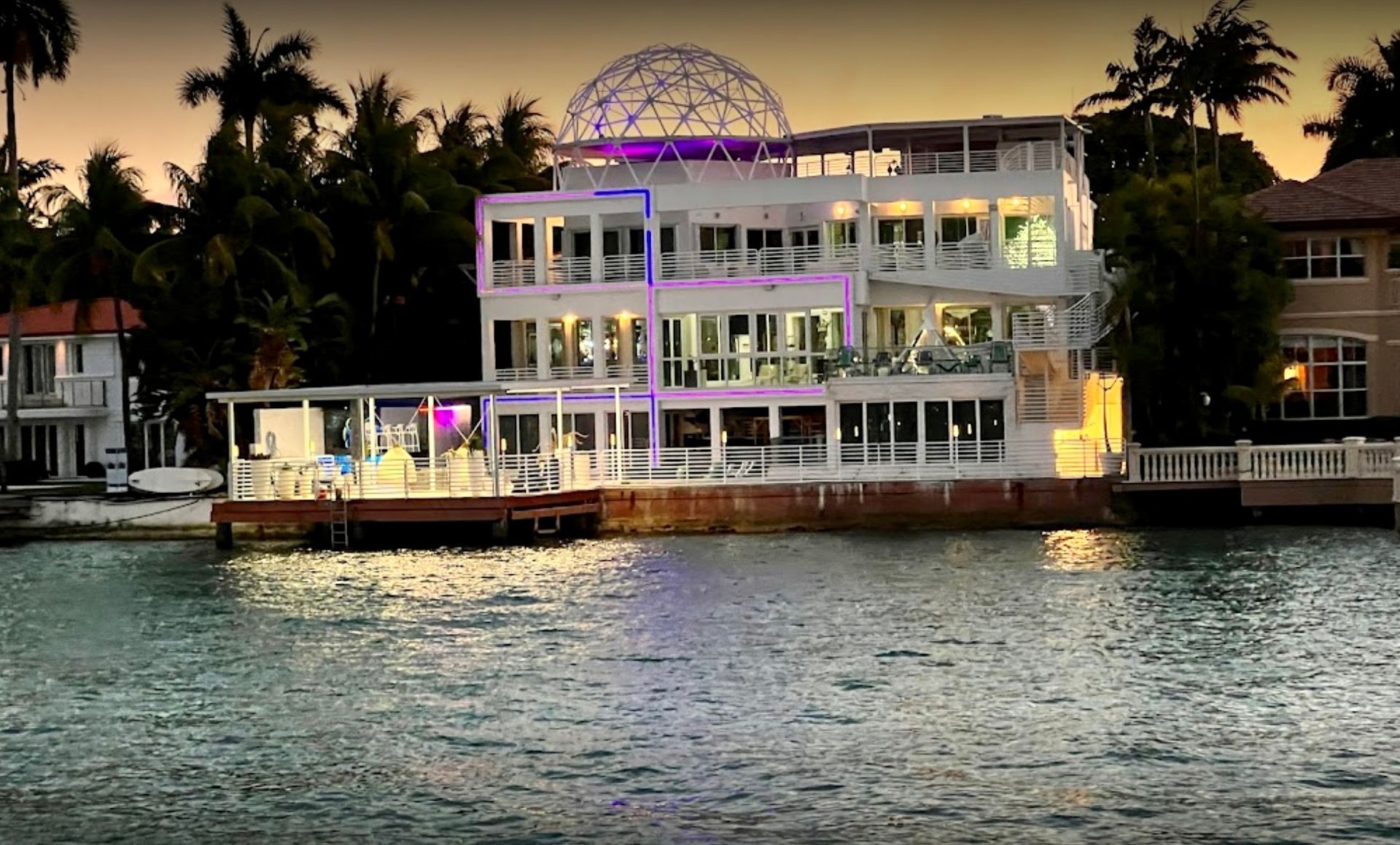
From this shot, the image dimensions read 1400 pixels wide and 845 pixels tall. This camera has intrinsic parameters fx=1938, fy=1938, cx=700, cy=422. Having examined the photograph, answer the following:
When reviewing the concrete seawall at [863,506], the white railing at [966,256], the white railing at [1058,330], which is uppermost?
the white railing at [966,256]

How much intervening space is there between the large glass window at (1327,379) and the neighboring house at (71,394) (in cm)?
3662

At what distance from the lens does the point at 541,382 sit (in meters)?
57.0

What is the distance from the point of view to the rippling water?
18.3m

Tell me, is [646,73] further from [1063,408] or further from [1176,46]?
[1176,46]

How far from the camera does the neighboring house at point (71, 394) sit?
6725 centimetres

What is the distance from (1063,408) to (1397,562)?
1530cm

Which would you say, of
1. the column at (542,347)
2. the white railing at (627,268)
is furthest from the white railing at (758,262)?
the column at (542,347)

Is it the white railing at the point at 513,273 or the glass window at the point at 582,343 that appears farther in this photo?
the white railing at the point at 513,273

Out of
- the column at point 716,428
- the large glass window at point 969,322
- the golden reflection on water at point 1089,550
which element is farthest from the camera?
the large glass window at point 969,322

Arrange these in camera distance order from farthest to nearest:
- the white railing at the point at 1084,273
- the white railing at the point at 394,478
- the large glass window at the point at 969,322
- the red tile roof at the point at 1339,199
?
1. the large glass window at the point at 969,322
2. the white railing at the point at 1084,273
3. the red tile roof at the point at 1339,199
4. the white railing at the point at 394,478

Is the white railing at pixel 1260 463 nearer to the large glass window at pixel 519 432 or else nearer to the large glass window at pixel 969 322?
the large glass window at pixel 969 322

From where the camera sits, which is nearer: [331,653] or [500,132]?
[331,653]

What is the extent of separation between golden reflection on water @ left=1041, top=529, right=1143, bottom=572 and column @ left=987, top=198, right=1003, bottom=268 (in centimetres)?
1073

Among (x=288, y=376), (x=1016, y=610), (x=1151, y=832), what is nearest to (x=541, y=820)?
(x=1151, y=832)
